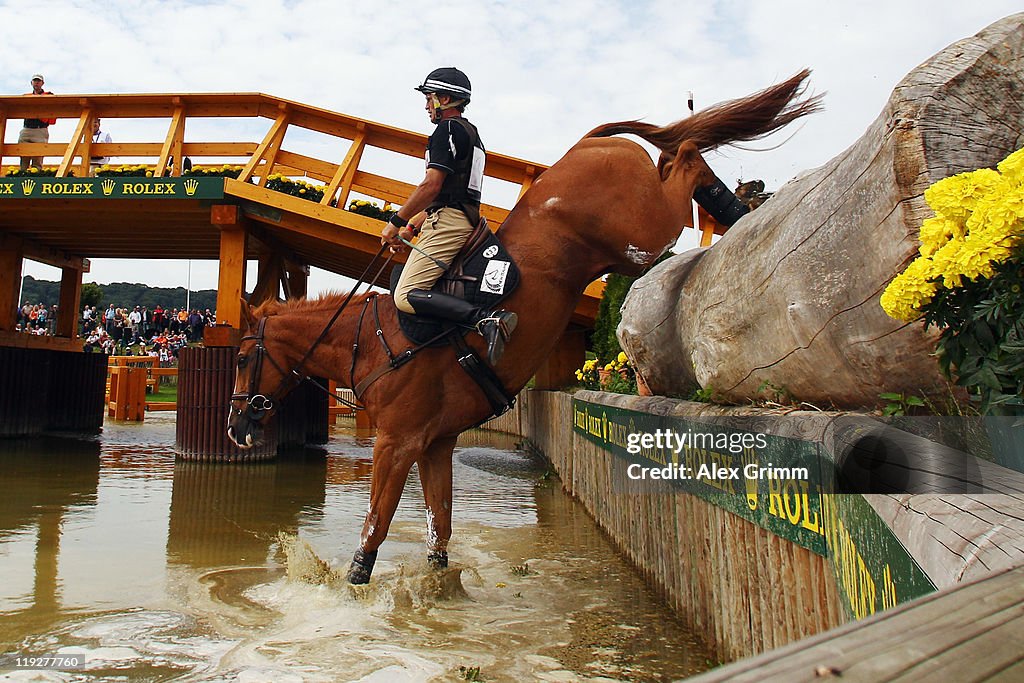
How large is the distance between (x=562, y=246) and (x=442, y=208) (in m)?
0.79

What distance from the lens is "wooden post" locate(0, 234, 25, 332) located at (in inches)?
545

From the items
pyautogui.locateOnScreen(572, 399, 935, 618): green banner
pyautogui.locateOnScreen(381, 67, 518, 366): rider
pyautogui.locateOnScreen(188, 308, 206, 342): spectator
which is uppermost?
pyautogui.locateOnScreen(188, 308, 206, 342): spectator

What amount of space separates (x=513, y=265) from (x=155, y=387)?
78.9ft

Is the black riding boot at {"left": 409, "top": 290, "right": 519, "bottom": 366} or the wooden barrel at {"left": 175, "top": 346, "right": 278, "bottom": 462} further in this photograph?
the wooden barrel at {"left": 175, "top": 346, "right": 278, "bottom": 462}

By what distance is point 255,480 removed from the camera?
940 centimetres

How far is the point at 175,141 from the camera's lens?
37.2 ft

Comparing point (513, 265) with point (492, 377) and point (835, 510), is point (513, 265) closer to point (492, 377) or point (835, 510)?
point (492, 377)

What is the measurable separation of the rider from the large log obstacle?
1376mm

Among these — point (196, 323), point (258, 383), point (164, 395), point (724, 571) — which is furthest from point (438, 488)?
point (164, 395)

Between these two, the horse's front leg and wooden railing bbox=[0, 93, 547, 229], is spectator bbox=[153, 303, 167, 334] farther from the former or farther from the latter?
the horse's front leg

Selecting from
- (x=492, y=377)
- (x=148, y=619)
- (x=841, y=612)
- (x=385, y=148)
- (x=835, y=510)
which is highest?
(x=385, y=148)

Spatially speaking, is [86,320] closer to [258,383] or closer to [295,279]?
[295,279]

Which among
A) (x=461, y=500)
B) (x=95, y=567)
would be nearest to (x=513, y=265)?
(x=95, y=567)

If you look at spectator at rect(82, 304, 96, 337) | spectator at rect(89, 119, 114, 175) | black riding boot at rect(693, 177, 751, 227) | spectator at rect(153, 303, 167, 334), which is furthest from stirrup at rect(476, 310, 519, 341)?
spectator at rect(82, 304, 96, 337)
